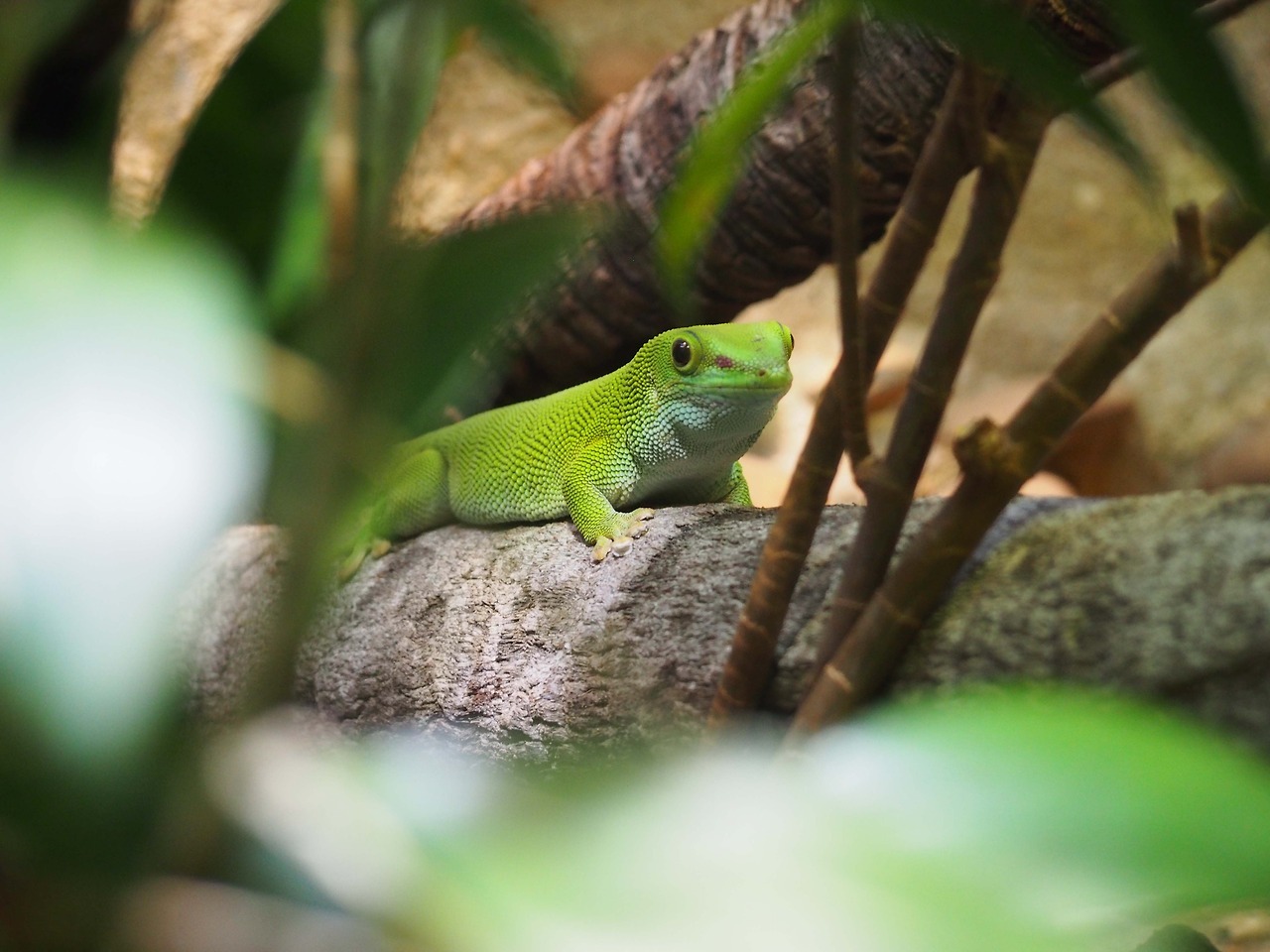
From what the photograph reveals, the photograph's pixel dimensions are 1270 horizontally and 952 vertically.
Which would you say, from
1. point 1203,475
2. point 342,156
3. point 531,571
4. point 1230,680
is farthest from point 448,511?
point 1203,475

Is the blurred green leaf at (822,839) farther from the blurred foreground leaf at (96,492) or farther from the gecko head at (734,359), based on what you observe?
the gecko head at (734,359)

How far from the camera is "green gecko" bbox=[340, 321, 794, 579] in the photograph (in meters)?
2.03

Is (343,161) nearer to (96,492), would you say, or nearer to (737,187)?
(96,492)

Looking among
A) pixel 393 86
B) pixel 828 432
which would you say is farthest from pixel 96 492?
pixel 828 432

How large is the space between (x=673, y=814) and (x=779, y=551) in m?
1.07

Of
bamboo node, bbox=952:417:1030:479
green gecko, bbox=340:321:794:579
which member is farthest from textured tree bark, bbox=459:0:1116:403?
bamboo node, bbox=952:417:1030:479

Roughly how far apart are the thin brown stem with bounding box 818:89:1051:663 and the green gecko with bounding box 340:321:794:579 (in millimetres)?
615

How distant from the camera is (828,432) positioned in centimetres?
142

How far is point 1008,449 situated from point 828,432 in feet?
0.89

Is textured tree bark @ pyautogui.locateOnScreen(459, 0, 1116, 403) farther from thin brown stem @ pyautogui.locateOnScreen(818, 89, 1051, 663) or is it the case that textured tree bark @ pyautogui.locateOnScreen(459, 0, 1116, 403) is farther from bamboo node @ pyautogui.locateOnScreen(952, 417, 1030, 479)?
bamboo node @ pyautogui.locateOnScreen(952, 417, 1030, 479)

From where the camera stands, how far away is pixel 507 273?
689mm

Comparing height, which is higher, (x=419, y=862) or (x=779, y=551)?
(x=779, y=551)

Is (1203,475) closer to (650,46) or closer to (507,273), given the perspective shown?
(650,46)

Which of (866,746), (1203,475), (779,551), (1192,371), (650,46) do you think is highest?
(1192,371)
